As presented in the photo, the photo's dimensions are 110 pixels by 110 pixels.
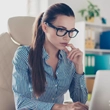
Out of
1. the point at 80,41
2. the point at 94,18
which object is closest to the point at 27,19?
the point at 80,41

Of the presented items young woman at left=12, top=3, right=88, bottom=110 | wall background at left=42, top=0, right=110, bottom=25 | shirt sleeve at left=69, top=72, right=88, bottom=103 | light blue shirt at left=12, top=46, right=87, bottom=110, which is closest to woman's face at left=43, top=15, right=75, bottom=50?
young woman at left=12, top=3, right=88, bottom=110

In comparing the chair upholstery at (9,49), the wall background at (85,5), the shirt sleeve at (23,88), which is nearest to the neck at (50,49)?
the shirt sleeve at (23,88)

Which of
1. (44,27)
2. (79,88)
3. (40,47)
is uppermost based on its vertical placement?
(44,27)

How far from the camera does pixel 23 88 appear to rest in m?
1.15

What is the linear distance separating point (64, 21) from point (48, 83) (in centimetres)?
32

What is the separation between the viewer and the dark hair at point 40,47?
3.85 feet

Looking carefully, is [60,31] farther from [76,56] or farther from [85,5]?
[85,5]

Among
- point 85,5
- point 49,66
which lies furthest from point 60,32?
point 85,5

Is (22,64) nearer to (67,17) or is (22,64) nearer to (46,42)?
(46,42)

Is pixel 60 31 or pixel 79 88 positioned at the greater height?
pixel 60 31

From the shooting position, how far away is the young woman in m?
1.15

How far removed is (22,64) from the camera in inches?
47.8

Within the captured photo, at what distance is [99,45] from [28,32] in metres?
1.67

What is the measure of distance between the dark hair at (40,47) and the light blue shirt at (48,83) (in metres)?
0.03
